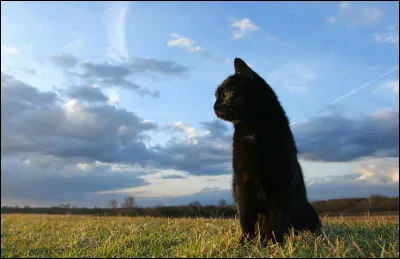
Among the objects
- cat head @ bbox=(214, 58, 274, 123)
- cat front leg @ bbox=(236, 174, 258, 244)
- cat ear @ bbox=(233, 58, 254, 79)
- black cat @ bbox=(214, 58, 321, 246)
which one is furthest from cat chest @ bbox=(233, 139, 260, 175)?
cat ear @ bbox=(233, 58, 254, 79)

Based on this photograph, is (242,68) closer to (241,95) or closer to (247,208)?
(241,95)

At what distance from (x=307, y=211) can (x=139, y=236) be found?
3.00 metres

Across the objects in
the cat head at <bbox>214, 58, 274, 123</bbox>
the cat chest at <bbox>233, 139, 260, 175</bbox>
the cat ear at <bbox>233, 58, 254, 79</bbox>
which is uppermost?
the cat ear at <bbox>233, 58, 254, 79</bbox>

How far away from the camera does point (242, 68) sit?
5.92 metres

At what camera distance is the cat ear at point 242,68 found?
5.84 metres

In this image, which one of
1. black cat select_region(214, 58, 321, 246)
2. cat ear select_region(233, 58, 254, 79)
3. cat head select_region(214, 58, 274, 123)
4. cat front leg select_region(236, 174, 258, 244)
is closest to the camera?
black cat select_region(214, 58, 321, 246)

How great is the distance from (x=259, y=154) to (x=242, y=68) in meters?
1.43

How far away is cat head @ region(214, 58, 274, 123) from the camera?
5602 millimetres

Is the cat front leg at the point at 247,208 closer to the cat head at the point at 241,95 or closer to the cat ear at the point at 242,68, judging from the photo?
the cat head at the point at 241,95

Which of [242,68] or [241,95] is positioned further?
[242,68]

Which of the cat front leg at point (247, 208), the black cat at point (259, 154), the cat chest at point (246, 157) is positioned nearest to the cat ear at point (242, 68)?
the black cat at point (259, 154)

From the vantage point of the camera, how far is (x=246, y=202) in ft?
18.3

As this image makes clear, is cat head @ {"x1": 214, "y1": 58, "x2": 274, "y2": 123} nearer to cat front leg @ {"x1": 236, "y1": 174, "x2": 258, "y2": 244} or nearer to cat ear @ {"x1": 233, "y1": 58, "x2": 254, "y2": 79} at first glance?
cat ear @ {"x1": 233, "y1": 58, "x2": 254, "y2": 79}

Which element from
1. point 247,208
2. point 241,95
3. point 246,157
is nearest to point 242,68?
point 241,95
